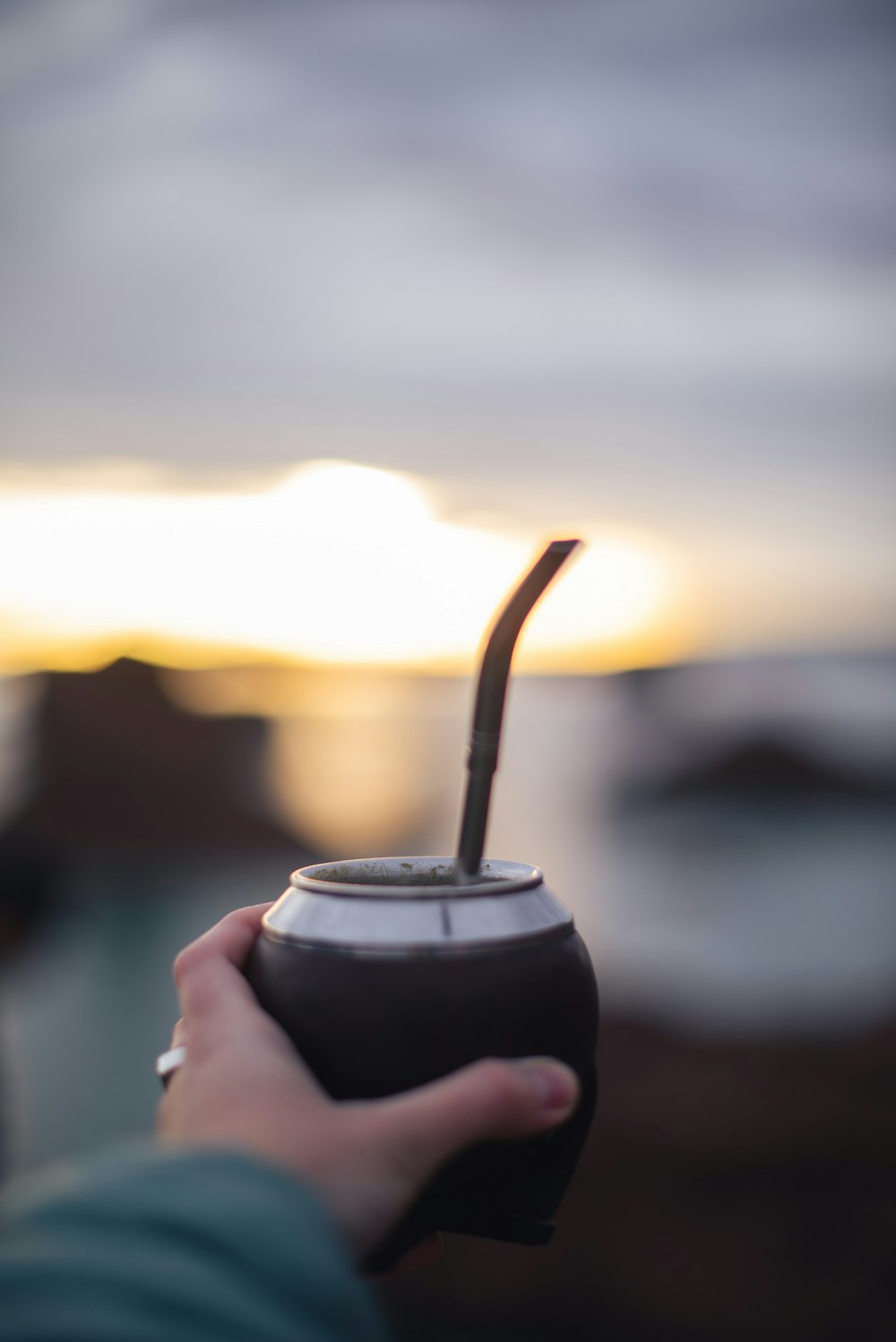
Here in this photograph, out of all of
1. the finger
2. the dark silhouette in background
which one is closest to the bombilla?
the finger

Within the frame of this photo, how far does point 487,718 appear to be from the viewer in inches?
46.6

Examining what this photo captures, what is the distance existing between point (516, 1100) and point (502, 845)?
37.2 m

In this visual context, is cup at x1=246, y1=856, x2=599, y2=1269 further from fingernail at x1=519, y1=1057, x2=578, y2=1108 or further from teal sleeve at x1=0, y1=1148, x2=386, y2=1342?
teal sleeve at x1=0, y1=1148, x2=386, y2=1342

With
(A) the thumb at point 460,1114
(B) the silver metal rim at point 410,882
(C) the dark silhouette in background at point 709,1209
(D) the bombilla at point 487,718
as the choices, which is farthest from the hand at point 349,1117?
(C) the dark silhouette in background at point 709,1209

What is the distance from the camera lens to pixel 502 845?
37.6 metres

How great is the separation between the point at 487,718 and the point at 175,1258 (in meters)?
0.68

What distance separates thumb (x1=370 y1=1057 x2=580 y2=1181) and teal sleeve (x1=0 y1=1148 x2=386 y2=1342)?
0.60ft

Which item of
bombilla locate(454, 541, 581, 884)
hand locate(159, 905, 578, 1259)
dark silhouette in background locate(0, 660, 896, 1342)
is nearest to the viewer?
hand locate(159, 905, 578, 1259)

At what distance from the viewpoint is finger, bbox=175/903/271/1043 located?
1.02 m

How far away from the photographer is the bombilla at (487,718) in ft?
3.84

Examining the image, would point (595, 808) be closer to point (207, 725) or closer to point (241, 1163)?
point (207, 725)

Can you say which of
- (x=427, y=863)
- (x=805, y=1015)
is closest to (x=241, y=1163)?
(x=427, y=863)

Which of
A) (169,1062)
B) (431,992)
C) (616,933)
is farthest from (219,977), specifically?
(616,933)

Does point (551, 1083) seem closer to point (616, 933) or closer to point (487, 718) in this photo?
point (487, 718)
